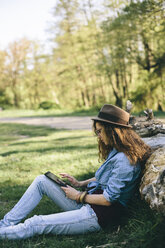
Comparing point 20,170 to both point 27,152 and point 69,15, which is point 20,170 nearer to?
point 27,152

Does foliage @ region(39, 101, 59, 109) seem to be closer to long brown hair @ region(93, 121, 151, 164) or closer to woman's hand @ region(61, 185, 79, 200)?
woman's hand @ region(61, 185, 79, 200)

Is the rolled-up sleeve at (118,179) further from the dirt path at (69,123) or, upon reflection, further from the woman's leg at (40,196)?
the dirt path at (69,123)

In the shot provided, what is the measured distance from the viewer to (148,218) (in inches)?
105

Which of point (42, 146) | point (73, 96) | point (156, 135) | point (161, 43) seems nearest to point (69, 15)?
point (161, 43)

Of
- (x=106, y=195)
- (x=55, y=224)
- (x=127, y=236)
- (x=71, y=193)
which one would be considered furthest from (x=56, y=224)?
(x=127, y=236)

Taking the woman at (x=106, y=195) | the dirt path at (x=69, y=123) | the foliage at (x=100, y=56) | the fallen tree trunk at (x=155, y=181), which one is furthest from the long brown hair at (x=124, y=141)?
the dirt path at (x=69, y=123)

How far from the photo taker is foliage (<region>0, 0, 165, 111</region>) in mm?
15595

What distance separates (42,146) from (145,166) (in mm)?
5804

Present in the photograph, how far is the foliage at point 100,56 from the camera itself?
1560 cm

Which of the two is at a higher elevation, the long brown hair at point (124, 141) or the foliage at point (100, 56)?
the foliage at point (100, 56)

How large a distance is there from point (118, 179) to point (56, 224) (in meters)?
0.81

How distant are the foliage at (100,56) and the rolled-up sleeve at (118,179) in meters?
2.89

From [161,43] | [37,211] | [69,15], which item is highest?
[69,15]

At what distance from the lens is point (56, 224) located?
9.09ft
